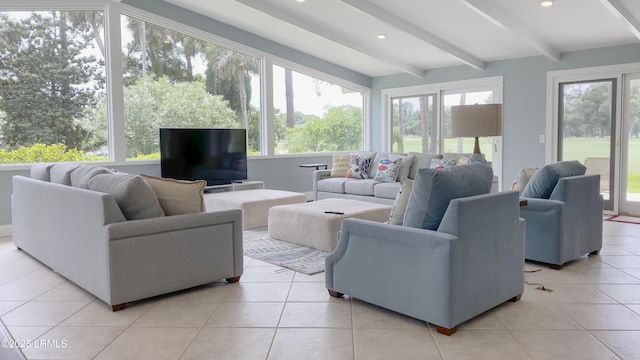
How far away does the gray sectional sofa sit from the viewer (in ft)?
9.62

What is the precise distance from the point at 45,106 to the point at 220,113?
240cm

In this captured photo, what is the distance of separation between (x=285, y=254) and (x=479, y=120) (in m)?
2.11

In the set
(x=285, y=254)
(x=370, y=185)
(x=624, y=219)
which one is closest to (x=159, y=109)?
(x=370, y=185)

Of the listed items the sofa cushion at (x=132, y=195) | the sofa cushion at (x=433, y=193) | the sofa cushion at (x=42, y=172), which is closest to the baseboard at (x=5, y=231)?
the sofa cushion at (x=42, y=172)

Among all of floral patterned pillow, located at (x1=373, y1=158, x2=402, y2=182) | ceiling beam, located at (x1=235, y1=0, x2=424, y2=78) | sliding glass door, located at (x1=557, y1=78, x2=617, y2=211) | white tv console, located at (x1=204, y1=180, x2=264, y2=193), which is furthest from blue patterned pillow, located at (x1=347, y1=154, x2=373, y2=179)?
sliding glass door, located at (x1=557, y1=78, x2=617, y2=211)

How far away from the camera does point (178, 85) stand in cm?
676

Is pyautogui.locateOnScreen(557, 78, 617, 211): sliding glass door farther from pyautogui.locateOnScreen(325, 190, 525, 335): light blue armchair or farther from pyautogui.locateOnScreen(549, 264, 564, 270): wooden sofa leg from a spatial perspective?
pyautogui.locateOnScreen(325, 190, 525, 335): light blue armchair

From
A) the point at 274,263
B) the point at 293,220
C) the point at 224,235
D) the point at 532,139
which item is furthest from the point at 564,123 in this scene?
the point at 224,235

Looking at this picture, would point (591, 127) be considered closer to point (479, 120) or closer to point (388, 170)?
point (388, 170)

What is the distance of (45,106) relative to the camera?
5.73 meters

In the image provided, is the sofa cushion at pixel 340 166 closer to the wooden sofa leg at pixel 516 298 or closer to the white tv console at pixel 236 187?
the white tv console at pixel 236 187

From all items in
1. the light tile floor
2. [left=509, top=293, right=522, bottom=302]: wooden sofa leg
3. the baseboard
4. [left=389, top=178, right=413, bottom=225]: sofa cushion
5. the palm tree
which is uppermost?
the palm tree

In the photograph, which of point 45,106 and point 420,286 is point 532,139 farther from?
point 45,106

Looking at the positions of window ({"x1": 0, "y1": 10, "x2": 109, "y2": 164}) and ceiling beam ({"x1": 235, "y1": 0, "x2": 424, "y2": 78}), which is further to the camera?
ceiling beam ({"x1": 235, "y1": 0, "x2": 424, "y2": 78})
